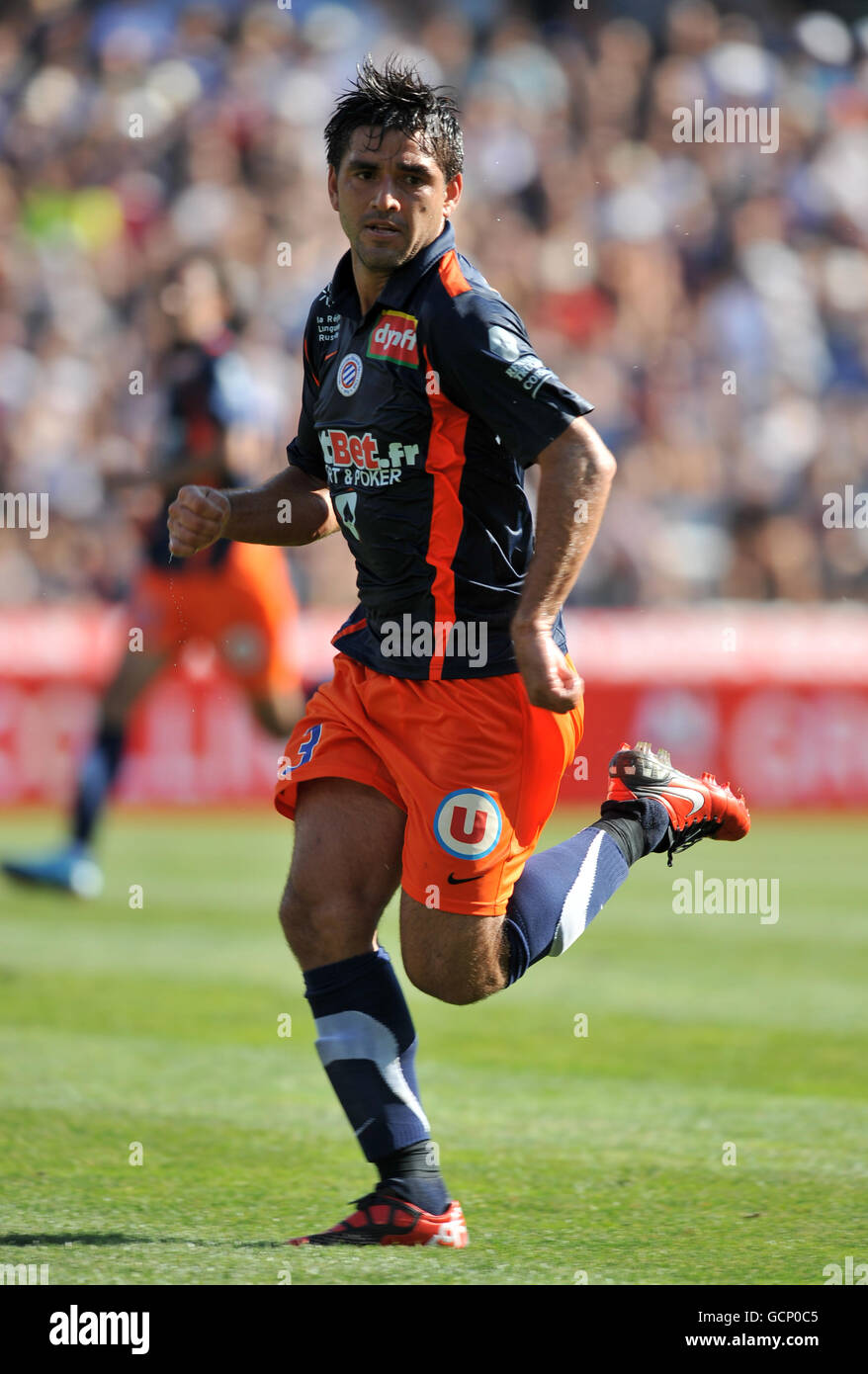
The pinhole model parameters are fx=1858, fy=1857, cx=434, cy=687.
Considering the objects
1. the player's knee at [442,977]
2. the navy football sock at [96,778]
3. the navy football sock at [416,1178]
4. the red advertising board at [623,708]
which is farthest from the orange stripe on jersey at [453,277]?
the red advertising board at [623,708]

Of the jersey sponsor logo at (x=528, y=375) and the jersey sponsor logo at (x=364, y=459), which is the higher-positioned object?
the jersey sponsor logo at (x=528, y=375)

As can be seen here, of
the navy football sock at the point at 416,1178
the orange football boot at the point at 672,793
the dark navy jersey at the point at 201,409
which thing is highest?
the dark navy jersey at the point at 201,409

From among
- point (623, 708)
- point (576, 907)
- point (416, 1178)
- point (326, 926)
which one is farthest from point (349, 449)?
point (623, 708)

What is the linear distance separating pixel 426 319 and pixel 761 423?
12.6m

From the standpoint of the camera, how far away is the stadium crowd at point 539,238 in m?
15.7

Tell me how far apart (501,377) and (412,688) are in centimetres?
75

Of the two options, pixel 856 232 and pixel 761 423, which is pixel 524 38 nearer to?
pixel 856 232

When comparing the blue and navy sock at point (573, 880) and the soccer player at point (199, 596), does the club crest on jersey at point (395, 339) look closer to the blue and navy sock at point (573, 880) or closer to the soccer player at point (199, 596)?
the blue and navy sock at point (573, 880)

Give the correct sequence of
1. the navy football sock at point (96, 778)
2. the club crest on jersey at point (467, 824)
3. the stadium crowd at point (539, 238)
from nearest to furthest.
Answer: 1. the club crest on jersey at point (467, 824)
2. the navy football sock at point (96, 778)
3. the stadium crowd at point (539, 238)

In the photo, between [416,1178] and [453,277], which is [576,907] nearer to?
[416,1178]

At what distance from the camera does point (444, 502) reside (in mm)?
4102

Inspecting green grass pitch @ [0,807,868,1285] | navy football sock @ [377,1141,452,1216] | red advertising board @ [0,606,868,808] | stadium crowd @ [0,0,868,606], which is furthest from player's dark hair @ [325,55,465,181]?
stadium crowd @ [0,0,868,606]

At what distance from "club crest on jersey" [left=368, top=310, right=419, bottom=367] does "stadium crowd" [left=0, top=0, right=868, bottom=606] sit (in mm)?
10300

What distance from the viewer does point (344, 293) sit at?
426 cm
